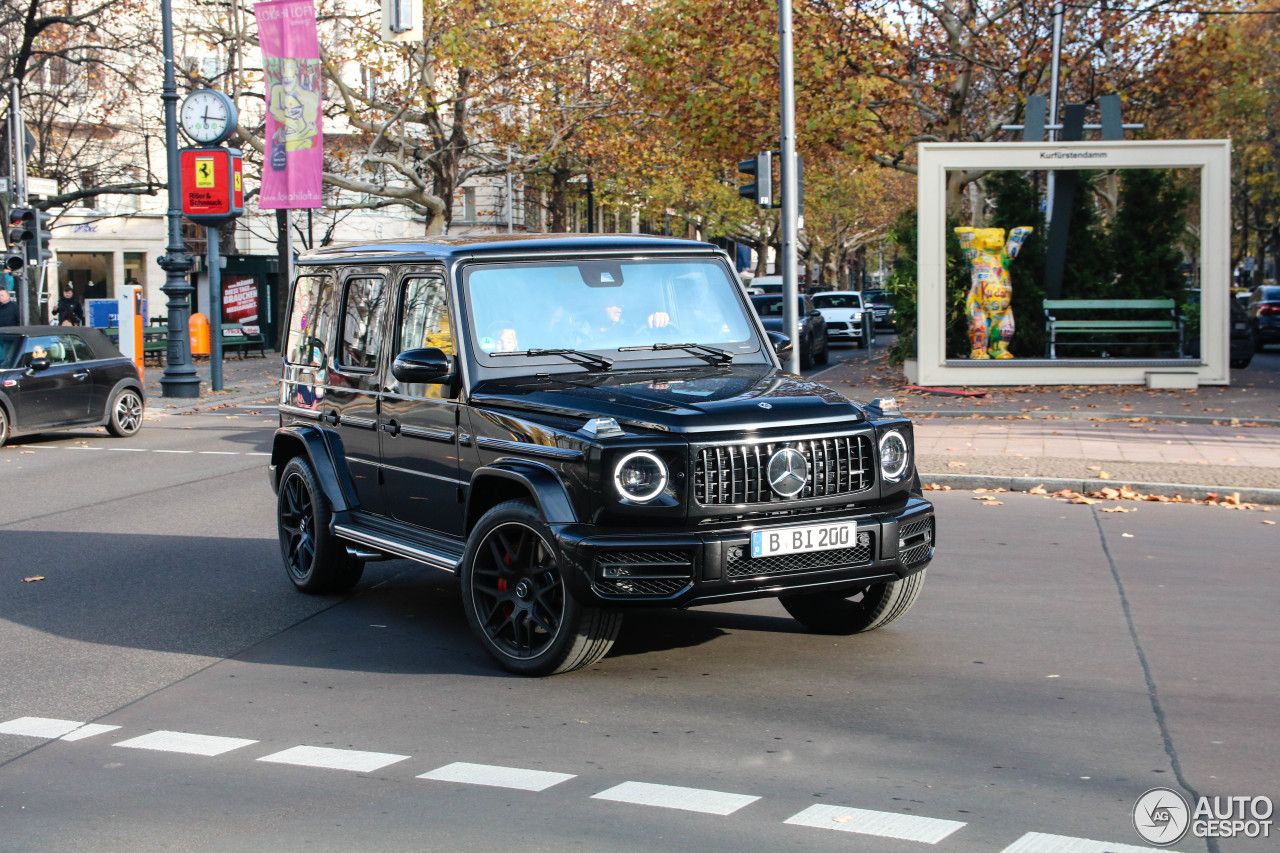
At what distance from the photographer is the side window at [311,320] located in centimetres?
823

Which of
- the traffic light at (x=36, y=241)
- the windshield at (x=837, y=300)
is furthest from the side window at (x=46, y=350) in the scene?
the windshield at (x=837, y=300)

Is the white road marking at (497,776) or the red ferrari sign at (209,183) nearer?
the white road marking at (497,776)

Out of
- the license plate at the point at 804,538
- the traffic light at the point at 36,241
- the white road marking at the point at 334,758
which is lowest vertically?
the white road marking at the point at 334,758

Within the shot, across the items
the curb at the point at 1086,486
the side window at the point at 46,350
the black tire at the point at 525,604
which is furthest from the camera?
the side window at the point at 46,350

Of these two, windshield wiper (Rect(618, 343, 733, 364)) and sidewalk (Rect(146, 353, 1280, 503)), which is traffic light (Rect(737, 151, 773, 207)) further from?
windshield wiper (Rect(618, 343, 733, 364))

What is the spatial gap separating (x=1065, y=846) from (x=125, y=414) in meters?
16.4

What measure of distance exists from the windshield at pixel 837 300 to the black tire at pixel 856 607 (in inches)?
1482

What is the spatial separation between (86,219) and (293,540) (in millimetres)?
44608

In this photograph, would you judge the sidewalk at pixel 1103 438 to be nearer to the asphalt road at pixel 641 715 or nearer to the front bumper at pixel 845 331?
the asphalt road at pixel 641 715

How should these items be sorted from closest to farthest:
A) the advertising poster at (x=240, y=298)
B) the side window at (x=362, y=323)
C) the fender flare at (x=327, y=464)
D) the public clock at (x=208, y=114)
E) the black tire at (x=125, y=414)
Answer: the side window at (x=362, y=323) → the fender flare at (x=327, y=464) → the black tire at (x=125, y=414) → the public clock at (x=208, y=114) → the advertising poster at (x=240, y=298)

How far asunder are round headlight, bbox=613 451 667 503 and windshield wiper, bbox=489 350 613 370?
1.07 m

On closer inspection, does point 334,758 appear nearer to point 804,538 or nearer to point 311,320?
point 804,538

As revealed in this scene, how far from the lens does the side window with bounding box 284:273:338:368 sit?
8234mm

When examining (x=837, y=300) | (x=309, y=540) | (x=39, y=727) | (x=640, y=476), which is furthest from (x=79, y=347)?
(x=837, y=300)
